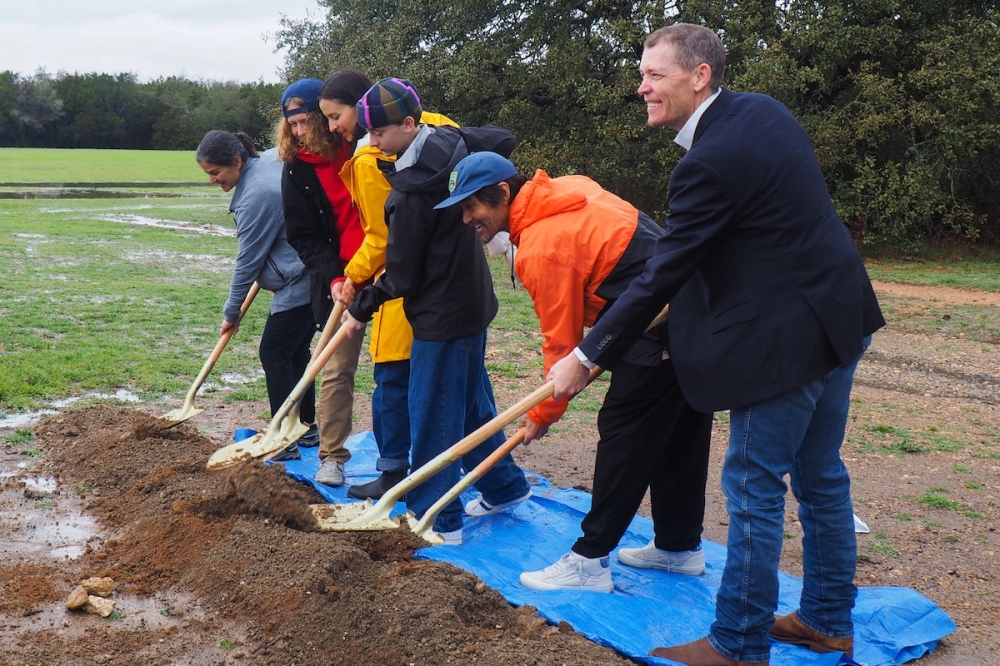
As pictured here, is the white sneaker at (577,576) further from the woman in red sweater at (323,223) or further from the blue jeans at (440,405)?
the woman in red sweater at (323,223)

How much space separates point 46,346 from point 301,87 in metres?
4.66

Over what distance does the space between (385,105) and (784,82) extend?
1225 centimetres

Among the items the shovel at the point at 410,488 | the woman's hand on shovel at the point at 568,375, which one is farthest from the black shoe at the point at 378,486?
the woman's hand on shovel at the point at 568,375

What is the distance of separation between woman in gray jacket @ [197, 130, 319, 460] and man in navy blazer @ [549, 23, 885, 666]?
2.41m

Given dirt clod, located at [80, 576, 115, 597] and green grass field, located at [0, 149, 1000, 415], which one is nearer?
dirt clod, located at [80, 576, 115, 597]

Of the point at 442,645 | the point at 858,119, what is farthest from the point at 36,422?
the point at 858,119

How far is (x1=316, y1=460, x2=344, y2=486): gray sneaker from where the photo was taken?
4.71 metres

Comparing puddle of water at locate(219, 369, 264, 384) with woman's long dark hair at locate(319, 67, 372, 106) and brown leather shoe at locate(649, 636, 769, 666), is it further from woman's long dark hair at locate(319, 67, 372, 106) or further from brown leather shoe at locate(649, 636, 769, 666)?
brown leather shoe at locate(649, 636, 769, 666)

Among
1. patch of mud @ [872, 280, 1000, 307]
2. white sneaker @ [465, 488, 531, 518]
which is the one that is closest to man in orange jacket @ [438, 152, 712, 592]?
white sneaker @ [465, 488, 531, 518]

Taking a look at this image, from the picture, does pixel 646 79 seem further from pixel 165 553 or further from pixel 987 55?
pixel 987 55

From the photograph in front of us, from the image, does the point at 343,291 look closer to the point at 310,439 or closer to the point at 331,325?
the point at 331,325

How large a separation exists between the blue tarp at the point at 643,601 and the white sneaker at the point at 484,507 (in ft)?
0.11

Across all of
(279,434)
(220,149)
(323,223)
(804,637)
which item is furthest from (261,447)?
(804,637)

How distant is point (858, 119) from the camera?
1534 centimetres
